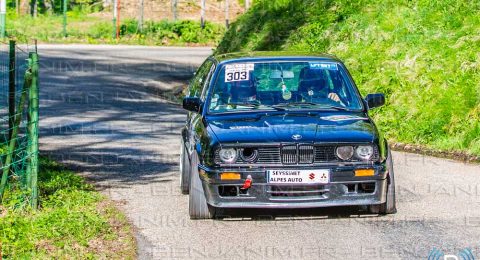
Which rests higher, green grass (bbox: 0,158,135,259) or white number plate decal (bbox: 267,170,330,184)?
white number plate decal (bbox: 267,170,330,184)

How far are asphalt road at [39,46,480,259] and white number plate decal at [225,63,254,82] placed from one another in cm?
147

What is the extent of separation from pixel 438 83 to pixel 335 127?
8.12 m

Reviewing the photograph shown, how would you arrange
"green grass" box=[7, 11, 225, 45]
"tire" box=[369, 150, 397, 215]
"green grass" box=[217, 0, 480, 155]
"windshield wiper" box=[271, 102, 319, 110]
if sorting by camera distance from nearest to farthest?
1. "tire" box=[369, 150, 397, 215]
2. "windshield wiper" box=[271, 102, 319, 110]
3. "green grass" box=[217, 0, 480, 155]
4. "green grass" box=[7, 11, 225, 45]

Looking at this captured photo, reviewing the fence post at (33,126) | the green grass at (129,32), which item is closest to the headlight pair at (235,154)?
the fence post at (33,126)

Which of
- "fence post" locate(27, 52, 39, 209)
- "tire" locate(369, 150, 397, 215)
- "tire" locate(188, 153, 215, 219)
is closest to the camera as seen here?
"tire" locate(188, 153, 215, 219)

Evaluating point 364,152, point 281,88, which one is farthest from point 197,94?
point 364,152

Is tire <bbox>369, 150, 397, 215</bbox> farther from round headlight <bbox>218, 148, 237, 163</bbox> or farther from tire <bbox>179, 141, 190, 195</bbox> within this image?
tire <bbox>179, 141, 190, 195</bbox>

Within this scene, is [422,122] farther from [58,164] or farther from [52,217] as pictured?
[52,217]

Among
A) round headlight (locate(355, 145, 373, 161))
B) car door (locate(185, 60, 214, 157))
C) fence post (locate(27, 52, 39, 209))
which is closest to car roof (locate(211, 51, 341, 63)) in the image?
car door (locate(185, 60, 214, 157))

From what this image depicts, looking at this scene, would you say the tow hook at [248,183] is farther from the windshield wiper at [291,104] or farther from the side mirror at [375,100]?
the side mirror at [375,100]

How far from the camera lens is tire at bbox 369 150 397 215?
10.1m

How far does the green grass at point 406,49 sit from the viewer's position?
1652 cm

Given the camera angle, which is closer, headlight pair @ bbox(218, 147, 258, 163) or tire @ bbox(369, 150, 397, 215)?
headlight pair @ bbox(218, 147, 258, 163)

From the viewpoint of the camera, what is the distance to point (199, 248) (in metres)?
8.82
